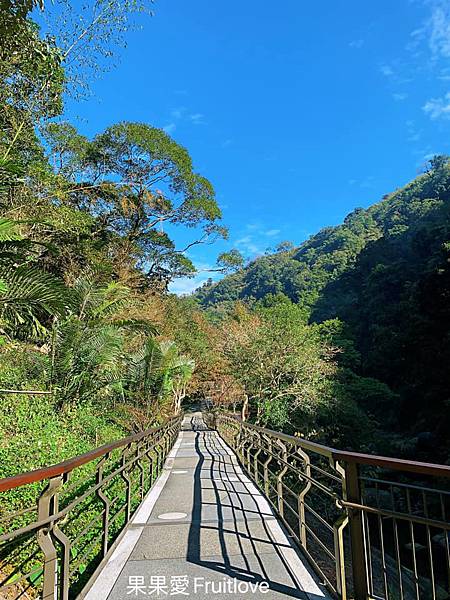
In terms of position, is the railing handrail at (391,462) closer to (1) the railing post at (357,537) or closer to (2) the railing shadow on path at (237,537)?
(1) the railing post at (357,537)

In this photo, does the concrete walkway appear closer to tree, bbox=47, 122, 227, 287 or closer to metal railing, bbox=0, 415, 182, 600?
metal railing, bbox=0, 415, 182, 600

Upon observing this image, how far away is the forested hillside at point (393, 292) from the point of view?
18766mm

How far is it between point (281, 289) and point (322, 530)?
49348mm

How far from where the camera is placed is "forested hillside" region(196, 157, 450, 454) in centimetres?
1877

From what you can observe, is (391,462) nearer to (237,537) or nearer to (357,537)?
(357,537)

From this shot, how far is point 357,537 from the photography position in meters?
2.28

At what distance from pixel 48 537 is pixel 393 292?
3444cm

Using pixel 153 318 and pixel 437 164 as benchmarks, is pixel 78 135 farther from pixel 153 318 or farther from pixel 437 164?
pixel 437 164

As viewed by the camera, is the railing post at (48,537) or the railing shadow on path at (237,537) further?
the railing shadow on path at (237,537)

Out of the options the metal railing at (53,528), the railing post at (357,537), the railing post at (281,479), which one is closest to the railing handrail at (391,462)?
the railing post at (357,537)

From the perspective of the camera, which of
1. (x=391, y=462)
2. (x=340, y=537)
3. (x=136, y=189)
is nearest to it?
(x=391, y=462)

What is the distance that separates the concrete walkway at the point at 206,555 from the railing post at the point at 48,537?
1.69 ft

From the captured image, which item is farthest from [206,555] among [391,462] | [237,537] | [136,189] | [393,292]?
[393,292]

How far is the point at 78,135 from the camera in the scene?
14.7 meters
